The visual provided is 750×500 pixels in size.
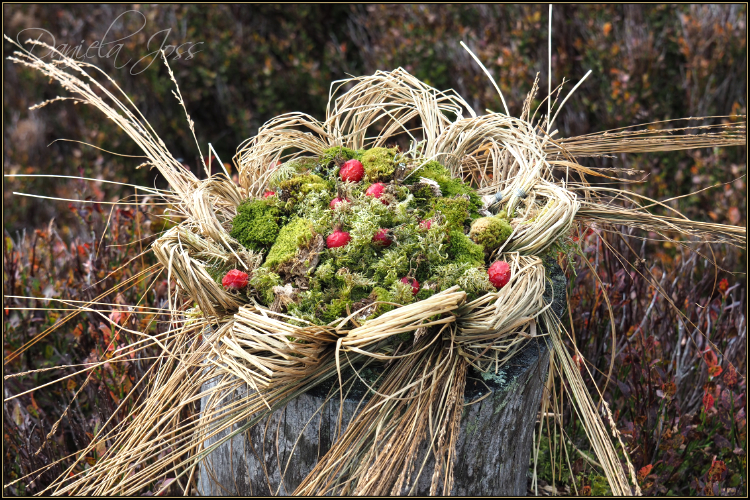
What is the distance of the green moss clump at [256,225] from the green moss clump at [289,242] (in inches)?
1.7

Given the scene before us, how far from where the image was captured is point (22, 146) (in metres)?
4.68

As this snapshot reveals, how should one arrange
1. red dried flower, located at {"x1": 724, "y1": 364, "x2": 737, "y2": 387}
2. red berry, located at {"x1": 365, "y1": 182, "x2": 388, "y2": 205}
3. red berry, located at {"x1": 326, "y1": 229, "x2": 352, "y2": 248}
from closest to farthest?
red berry, located at {"x1": 326, "y1": 229, "x2": 352, "y2": 248} < red berry, located at {"x1": 365, "y1": 182, "x2": 388, "y2": 205} < red dried flower, located at {"x1": 724, "y1": 364, "x2": 737, "y2": 387}

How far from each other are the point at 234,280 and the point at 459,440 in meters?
0.65

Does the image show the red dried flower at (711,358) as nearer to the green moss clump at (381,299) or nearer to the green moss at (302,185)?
the green moss clump at (381,299)

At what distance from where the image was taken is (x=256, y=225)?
63.6 inches

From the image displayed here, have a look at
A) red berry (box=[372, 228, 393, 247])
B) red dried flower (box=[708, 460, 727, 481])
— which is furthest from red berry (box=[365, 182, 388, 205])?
red dried flower (box=[708, 460, 727, 481])

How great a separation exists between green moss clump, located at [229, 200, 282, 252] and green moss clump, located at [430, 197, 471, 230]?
438 millimetres

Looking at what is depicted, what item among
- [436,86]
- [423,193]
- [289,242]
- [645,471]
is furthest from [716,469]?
[436,86]

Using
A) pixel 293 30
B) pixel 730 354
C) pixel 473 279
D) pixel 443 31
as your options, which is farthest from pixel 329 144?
pixel 293 30

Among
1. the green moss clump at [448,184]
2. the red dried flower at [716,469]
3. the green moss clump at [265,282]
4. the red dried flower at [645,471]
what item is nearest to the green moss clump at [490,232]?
the green moss clump at [448,184]

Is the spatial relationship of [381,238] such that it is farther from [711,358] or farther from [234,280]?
[711,358]

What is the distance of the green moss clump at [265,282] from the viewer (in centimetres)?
146

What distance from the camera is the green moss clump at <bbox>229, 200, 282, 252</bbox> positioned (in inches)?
63.1

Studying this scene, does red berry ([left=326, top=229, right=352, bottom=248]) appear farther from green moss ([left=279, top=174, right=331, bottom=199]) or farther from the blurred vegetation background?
the blurred vegetation background
